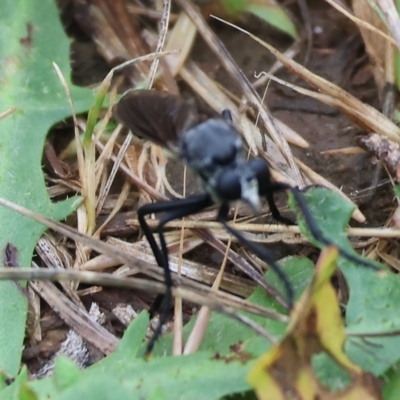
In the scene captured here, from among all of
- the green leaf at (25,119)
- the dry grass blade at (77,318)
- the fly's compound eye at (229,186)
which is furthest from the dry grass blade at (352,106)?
the dry grass blade at (77,318)

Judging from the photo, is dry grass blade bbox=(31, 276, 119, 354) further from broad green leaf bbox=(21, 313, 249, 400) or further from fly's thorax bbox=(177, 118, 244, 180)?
fly's thorax bbox=(177, 118, 244, 180)

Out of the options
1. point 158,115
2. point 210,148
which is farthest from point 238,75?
point 210,148

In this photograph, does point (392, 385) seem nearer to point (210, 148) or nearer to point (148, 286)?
point (148, 286)

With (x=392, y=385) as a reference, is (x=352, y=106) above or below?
above

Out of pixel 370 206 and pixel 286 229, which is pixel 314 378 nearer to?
pixel 286 229

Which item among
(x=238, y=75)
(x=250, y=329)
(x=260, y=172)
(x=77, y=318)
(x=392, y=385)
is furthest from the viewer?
(x=238, y=75)

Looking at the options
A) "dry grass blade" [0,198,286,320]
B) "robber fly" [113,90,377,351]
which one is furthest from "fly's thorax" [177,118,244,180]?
"dry grass blade" [0,198,286,320]
